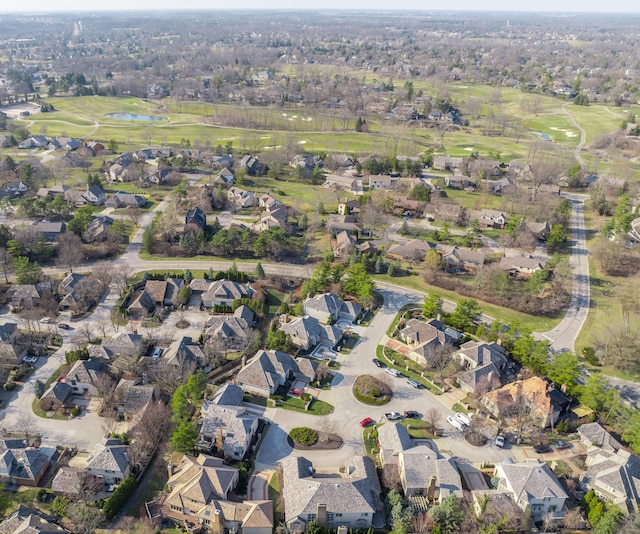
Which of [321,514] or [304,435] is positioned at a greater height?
[321,514]

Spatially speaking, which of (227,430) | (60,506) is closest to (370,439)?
(227,430)

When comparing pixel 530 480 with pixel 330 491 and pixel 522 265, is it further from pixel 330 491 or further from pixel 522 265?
pixel 522 265

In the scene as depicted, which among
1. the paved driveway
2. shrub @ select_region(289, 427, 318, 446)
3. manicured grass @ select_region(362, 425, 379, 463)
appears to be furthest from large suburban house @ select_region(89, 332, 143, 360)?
manicured grass @ select_region(362, 425, 379, 463)

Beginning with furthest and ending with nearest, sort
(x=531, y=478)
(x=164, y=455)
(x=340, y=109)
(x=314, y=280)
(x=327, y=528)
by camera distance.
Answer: (x=340, y=109)
(x=314, y=280)
(x=164, y=455)
(x=531, y=478)
(x=327, y=528)

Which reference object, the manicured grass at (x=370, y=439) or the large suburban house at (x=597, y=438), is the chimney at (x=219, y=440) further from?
the large suburban house at (x=597, y=438)

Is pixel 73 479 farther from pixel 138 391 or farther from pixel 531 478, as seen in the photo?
pixel 531 478

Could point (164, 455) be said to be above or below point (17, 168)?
below

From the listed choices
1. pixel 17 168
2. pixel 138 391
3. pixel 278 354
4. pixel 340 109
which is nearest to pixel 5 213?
pixel 17 168

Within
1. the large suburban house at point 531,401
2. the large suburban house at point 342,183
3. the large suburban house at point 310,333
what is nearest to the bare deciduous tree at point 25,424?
the large suburban house at point 310,333
